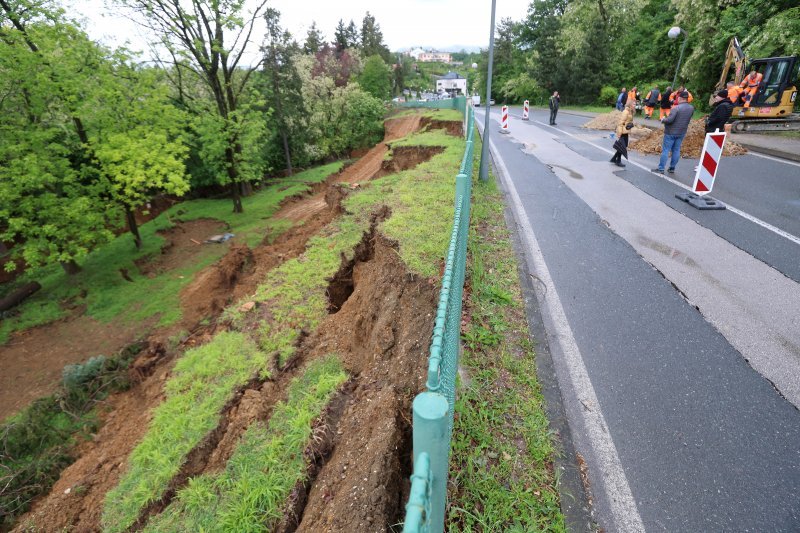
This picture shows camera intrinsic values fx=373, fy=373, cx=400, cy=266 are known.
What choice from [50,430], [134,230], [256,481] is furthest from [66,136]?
[256,481]

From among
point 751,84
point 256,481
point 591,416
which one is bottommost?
point 256,481

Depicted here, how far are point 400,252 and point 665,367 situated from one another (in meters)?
3.65

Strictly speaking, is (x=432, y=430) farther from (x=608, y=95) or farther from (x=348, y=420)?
(x=608, y=95)

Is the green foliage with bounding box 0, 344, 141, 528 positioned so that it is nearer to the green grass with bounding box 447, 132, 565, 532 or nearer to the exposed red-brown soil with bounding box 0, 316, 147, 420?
the exposed red-brown soil with bounding box 0, 316, 147, 420

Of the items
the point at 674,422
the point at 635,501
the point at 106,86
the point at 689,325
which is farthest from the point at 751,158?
the point at 106,86

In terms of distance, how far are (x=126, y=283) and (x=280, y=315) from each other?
10358mm

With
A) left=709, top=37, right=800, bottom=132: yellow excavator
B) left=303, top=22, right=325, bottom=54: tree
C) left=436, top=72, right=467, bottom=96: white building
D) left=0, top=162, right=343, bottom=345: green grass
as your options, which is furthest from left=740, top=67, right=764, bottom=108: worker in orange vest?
left=436, top=72, right=467, bottom=96: white building

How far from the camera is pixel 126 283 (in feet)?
43.1

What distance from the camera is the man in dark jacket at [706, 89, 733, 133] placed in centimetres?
1016

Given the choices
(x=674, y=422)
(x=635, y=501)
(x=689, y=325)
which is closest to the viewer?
(x=635, y=501)

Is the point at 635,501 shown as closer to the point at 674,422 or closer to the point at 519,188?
the point at 674,422

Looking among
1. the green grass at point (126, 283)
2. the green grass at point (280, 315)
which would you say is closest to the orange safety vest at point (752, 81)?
the green grass at point (280, 315)

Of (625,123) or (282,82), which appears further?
(282,82)

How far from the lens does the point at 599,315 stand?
15.0 ft
